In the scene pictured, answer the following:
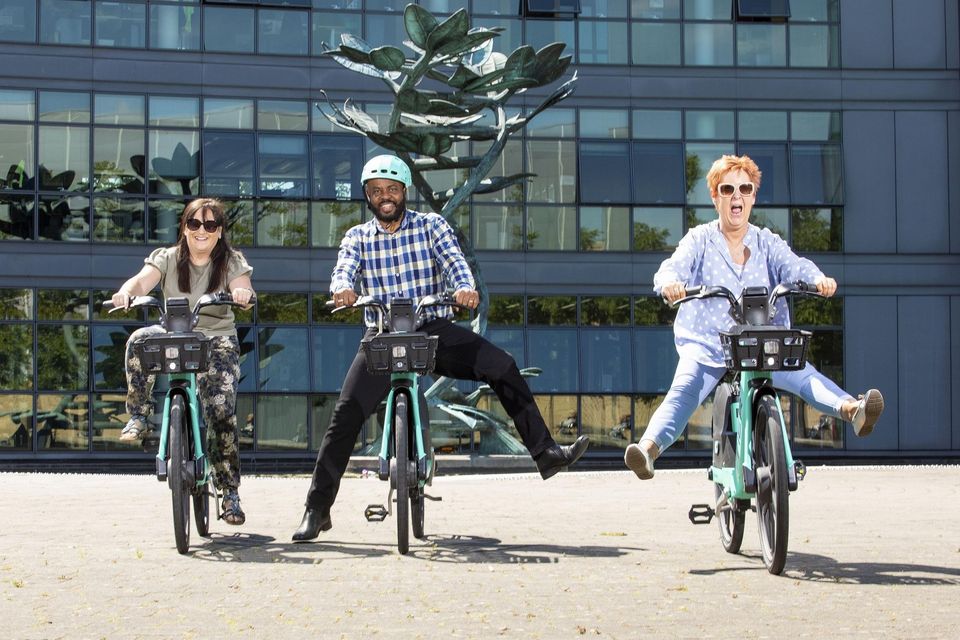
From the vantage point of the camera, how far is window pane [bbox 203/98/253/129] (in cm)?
2808

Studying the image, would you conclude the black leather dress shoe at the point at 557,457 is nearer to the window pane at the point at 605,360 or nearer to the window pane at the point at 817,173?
the window pane at the point at 605,360

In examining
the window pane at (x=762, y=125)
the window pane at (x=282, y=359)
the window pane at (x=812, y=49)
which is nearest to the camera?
the window pane at (x=282, y=359)

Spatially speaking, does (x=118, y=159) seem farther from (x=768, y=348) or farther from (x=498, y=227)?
(x=768, y=348)

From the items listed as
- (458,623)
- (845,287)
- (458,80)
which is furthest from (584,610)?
(845,287)

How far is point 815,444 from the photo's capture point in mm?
29406

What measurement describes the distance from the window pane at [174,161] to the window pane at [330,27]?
2.71 meters

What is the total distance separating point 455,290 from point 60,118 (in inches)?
843

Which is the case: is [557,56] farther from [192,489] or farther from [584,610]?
[584,610]

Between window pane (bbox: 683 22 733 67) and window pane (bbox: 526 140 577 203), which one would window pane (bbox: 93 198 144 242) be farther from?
window pane (bbox: 683 22 733 67)

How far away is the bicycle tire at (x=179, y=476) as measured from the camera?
750 cm

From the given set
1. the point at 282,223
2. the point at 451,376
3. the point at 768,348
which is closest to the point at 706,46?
the point at 282,223

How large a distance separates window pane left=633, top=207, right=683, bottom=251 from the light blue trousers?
21919mm

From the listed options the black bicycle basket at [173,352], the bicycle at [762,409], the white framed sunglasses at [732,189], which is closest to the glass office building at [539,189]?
the black bicycle basket at [173,352]

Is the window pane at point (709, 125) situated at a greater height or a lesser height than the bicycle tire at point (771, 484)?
greater
